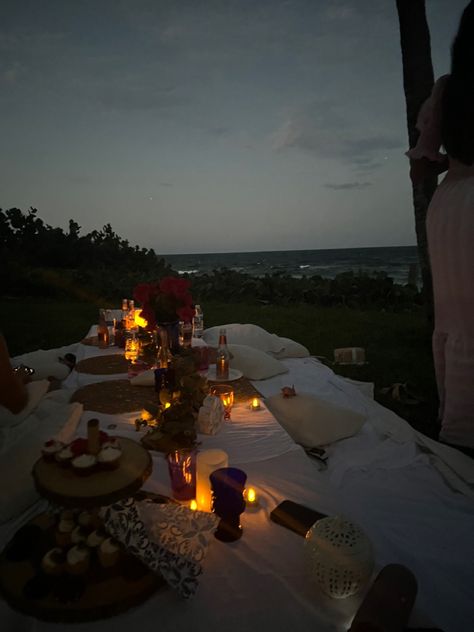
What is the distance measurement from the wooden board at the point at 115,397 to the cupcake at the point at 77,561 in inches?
54.7

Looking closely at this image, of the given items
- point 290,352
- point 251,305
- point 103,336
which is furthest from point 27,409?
point 251,305

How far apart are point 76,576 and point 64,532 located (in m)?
0.14

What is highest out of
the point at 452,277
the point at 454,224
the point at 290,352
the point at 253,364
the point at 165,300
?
the point at 454,224

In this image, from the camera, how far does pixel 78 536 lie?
1.15 meters

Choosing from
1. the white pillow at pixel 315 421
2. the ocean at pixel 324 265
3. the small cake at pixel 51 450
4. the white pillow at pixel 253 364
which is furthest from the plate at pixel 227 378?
the ocean at pixel 324 265

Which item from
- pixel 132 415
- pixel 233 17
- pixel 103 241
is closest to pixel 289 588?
pixel 132 415

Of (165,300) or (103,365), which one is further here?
(103,365)

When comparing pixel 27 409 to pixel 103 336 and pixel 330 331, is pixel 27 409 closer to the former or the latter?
pixel 103 336

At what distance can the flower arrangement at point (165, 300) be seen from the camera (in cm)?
326

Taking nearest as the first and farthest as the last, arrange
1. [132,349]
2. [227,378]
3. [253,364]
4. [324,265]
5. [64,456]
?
[64,456] < [227,378] < [132,349] < [253,364] < [324,265]

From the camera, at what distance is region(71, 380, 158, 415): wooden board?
2.63 m

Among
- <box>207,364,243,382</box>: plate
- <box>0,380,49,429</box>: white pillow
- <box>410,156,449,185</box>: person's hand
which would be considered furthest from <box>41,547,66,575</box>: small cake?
<box>410,156,449,185</box>: person's hand

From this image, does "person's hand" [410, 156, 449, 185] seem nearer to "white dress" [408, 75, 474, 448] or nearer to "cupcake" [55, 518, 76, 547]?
"white dress" [408, 75, 474, 448]

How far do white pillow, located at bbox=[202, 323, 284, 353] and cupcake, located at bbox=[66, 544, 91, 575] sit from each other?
3.99m
